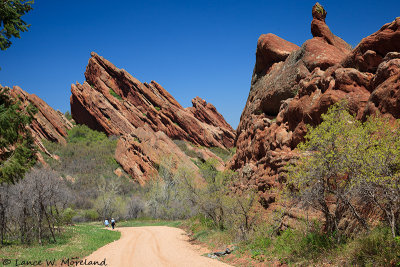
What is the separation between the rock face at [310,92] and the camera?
12414 millimetres

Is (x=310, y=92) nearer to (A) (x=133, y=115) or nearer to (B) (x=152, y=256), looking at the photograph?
(B) (x=152, y=256)

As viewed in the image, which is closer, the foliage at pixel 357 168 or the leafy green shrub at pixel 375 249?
the leafy green shrub at pixel 375 249

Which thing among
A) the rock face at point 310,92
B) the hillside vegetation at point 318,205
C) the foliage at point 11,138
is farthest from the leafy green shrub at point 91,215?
the foliage at point 11,138

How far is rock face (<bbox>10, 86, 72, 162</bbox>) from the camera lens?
66875mm

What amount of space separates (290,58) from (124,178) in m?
46.3

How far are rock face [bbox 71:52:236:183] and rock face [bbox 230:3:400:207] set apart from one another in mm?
42762

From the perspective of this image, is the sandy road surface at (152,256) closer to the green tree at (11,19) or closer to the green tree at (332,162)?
the green tree at (332,162)

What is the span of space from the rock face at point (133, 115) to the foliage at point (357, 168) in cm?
5310

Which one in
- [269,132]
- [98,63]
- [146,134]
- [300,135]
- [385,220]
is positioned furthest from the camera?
[98,63]

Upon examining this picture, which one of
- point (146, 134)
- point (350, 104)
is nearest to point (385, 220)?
point (350, 104)

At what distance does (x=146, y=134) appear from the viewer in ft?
220

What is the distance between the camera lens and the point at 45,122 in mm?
70750

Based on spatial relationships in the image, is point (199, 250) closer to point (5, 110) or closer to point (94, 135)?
point (5, 110)

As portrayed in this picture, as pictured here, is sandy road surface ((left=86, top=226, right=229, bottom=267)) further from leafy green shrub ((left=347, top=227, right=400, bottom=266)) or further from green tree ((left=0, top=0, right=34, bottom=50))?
green tree ((left=0, top=0, right=34, bottom=50))
